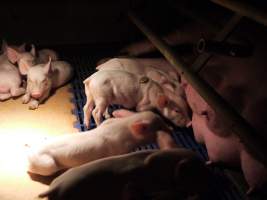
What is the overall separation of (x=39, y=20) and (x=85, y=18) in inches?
13.6

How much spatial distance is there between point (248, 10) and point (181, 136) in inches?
40.0

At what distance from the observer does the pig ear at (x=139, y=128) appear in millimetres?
1916

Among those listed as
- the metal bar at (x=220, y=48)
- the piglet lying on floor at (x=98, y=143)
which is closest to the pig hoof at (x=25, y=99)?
the piglet lying on floor at (x=98, y=143)

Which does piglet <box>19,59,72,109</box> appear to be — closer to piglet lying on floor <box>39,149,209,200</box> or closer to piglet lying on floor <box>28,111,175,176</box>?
piglet lying on floor <box>28,111,175,176</box>

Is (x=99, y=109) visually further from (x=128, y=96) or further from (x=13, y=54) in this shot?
(x=13, y=54)

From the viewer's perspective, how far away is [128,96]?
2.41 m

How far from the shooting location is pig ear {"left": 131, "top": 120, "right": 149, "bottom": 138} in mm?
1916

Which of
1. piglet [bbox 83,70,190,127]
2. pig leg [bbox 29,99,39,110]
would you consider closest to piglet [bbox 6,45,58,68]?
pig leg [bbox 29,99,39,110]

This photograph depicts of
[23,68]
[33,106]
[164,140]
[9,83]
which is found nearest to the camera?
[164,140]

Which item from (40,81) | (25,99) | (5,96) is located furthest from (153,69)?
(5,96)

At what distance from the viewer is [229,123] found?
4.76ft

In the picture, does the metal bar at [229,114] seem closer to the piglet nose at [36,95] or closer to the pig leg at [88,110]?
the pig leg at [88,110]

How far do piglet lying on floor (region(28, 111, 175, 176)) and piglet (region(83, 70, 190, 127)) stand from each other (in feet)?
1.03

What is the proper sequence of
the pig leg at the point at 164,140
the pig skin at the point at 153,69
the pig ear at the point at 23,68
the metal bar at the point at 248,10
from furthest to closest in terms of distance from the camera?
1. the pig ear at the point at 23,68
2. the pig skin at the point at 153,69
3. the pig leg at the point at 164,140
4. the metal bar at the point at 248,10
